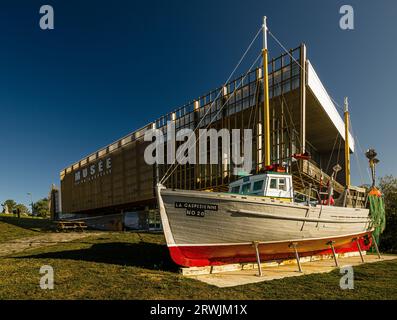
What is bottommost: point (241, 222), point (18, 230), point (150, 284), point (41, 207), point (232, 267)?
point (41, 207)

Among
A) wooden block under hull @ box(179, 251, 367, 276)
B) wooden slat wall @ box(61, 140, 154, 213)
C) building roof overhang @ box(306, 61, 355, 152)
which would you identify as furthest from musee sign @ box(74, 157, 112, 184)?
wooden block under hull @ box(179, 251, 367, 276)

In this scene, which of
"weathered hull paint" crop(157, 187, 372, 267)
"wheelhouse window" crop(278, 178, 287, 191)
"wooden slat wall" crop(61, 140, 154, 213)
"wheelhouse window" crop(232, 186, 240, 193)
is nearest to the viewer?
"weathered hull paint" crop(157, 187, 372, 267)

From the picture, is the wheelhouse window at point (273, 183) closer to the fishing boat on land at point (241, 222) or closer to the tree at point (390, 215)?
the fishing boat on land at point (241, 222)

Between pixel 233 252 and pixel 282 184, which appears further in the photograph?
pixel 282 184

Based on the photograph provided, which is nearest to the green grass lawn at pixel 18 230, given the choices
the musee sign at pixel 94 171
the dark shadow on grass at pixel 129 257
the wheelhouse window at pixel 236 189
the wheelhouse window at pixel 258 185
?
the dark shadow on grass at pixel 129 257

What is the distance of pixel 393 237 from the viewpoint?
80.8 feet

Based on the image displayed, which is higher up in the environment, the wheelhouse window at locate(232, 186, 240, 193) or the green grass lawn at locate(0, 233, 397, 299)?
the wheelhouse window at locate(232, 186, 240, 193)

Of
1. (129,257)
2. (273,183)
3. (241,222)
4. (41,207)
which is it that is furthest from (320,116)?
(41,207)

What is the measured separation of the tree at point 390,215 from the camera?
24.5 metres

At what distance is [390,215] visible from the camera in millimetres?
26938

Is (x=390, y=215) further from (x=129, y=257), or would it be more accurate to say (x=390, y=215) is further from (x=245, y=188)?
(x=129, y=257)

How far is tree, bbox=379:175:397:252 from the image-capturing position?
963 inches

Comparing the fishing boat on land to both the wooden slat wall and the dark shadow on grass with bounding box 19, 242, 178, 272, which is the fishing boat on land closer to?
the dark shadow on grass with bounding box 19, 242, 178, 272
